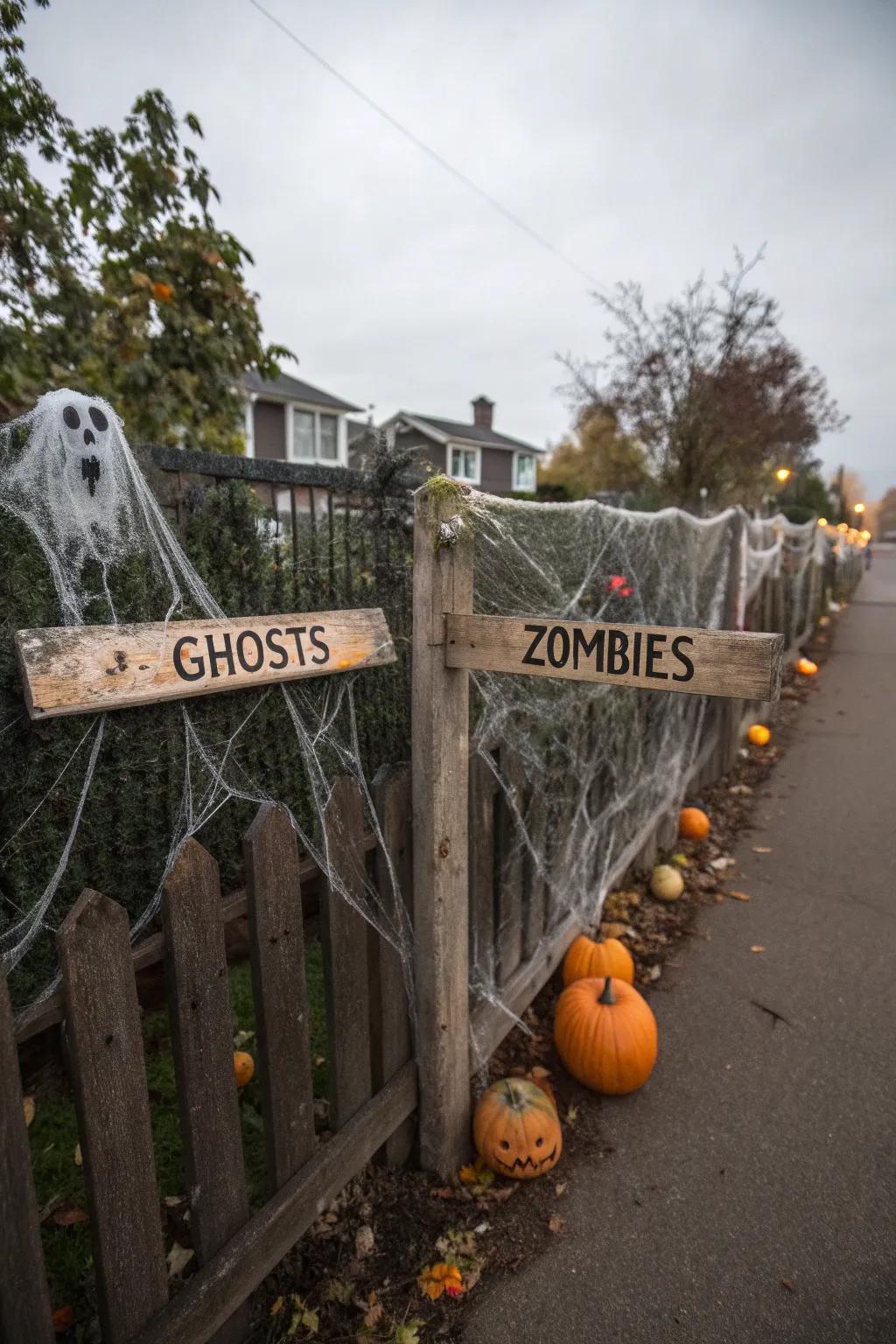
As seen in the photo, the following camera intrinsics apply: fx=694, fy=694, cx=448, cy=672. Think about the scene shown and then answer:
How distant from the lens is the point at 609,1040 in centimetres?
248

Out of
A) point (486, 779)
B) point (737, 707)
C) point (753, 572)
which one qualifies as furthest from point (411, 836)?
point (753, 572)

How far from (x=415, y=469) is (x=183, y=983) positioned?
2.09 metres

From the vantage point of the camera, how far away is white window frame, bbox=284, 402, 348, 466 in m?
23.6

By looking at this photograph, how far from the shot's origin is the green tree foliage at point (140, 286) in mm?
3748

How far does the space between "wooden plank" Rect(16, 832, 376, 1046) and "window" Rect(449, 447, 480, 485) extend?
31.4 meters

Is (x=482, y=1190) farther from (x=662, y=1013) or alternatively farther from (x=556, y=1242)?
(x=662, y=1013)

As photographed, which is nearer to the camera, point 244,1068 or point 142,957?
point 142,957

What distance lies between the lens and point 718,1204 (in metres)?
2.10

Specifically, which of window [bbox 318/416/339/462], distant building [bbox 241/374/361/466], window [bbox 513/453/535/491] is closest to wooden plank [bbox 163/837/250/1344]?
distant building [bbox 241/374/361/466]

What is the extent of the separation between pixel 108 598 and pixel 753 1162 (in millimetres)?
2553

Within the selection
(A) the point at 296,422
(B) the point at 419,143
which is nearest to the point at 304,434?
(A) the point at 296,422

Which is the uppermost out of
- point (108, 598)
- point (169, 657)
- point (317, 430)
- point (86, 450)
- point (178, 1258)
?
point (317, 430)

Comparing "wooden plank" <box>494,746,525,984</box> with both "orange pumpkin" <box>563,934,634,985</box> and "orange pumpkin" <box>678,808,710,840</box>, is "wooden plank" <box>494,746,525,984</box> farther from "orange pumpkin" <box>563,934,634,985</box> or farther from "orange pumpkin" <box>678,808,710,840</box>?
"orange pumpkin" <box>678,808,710,840</box>

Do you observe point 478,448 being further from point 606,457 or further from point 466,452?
point 606,457
